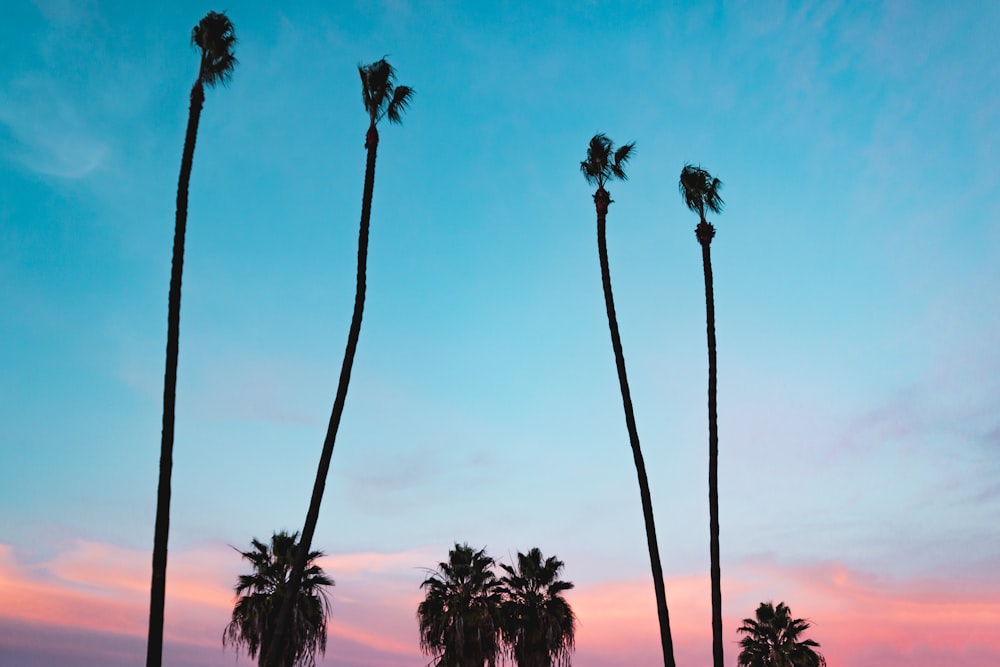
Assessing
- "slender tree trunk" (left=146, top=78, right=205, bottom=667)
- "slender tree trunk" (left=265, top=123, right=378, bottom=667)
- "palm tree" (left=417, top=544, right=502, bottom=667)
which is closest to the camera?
"slender tree trunk" (left=146, top=78, right=205, bottom=667)

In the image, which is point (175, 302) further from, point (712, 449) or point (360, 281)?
point (712, 449)

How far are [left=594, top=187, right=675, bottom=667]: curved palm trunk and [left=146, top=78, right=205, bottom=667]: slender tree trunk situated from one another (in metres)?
16.1

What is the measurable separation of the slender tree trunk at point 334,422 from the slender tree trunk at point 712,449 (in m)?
13.9

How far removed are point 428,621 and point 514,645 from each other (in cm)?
479

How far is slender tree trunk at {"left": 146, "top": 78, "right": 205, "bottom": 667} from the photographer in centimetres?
1967

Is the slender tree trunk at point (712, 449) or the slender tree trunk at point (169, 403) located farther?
the slender tree trunk at point (712, 449)

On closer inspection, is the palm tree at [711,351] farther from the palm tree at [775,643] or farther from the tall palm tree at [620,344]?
the palm tree at [775,643]

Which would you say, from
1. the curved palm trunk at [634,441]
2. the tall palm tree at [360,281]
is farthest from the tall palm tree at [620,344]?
the tall palm tree at [360,281]

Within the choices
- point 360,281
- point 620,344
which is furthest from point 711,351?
point 360,281

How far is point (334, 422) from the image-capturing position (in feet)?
87.3

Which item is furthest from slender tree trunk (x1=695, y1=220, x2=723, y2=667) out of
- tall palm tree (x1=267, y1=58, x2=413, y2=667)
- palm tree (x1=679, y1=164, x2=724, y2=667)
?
tall palm tree (x1=267, y1=58, x2=413, y2=667)

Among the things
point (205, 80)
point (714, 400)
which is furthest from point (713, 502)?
point (205, 80)

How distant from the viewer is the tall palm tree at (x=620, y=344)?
94.7ft

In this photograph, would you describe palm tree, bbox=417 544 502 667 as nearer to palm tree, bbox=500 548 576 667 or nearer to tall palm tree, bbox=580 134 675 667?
palm tree, bbox=500 548 576 667
